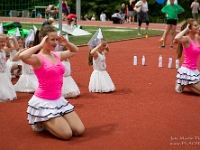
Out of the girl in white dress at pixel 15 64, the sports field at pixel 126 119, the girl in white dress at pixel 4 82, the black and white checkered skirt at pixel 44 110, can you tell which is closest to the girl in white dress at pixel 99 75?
the sports field at pixel 126 119

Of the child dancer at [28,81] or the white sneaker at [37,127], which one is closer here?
the white sneaker at [37,127]

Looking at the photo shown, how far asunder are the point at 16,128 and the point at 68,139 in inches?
39.4

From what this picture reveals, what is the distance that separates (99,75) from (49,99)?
9.42ft

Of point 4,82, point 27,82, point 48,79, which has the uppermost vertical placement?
point 48,79

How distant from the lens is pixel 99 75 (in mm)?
8297

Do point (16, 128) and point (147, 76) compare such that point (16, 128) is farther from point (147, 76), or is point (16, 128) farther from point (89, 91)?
point (147, 76)

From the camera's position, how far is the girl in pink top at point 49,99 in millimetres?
5355

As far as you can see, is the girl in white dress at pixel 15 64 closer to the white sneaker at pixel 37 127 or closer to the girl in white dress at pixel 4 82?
the girl in white dress at pixel 4 82

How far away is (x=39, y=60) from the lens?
548 centimetres

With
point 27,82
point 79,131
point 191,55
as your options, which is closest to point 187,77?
point 191,55

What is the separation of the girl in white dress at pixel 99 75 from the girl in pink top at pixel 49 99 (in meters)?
2.48

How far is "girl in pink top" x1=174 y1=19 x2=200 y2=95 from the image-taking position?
314 inches

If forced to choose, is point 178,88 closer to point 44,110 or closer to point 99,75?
point 99,75

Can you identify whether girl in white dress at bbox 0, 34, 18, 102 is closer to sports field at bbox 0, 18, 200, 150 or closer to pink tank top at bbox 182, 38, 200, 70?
sports field at bbox 0, 18, 200, 150
